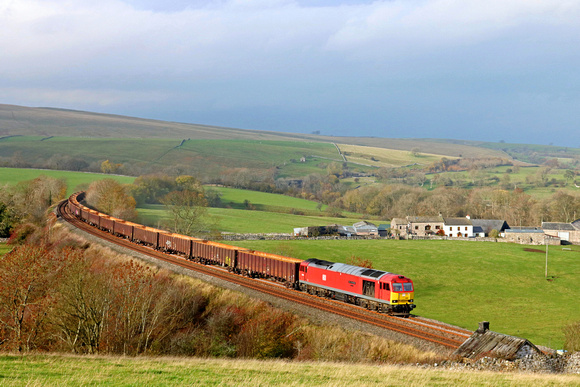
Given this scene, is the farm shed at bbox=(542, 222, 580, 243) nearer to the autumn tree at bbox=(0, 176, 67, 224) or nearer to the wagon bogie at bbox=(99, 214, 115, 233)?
the wagon bogie at bbox=(99, 214, 115, 233)

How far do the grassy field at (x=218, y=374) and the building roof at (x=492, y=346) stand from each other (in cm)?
334

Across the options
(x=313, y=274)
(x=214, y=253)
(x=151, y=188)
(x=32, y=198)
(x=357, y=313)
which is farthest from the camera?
(x=151, y=188)

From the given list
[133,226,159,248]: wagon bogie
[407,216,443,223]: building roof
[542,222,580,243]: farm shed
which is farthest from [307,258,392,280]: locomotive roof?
[542,222,580,243]: farm shed

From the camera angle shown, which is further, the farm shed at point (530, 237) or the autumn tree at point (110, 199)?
the farm shed at point (530, 237)

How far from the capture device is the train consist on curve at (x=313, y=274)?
128 ft

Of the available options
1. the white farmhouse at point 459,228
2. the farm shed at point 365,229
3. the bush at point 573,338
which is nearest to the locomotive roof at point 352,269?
the bush at point 573,338

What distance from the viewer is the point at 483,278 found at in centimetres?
8412

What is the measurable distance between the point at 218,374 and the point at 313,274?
23.8 metres

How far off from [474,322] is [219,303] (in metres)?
29.3

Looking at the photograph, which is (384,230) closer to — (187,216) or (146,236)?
(187,216)

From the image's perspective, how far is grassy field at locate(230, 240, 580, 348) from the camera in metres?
58.0

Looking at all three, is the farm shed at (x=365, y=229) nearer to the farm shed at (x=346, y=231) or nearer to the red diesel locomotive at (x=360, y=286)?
the farm shed at (x=346, y=231)

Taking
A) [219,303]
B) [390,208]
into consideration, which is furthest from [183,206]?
[390,208]

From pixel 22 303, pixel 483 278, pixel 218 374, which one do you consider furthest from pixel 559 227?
pixel 218 374
